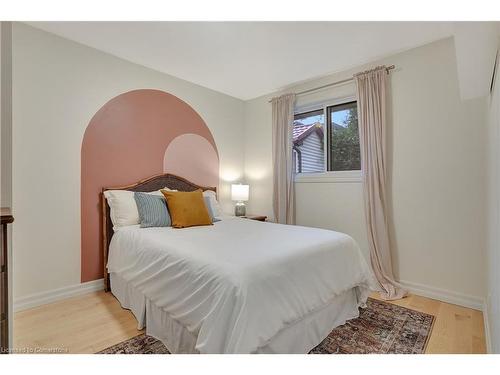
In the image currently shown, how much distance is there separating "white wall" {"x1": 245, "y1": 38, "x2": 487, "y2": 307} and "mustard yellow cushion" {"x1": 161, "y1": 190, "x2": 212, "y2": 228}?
1708 mm

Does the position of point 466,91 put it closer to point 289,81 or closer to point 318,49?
point 318,49

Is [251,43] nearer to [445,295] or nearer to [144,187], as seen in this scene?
[144,187]

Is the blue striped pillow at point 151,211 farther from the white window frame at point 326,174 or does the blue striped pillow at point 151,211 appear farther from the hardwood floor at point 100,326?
the white window frame at point 326,174

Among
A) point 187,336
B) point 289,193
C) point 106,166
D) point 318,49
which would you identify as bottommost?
point 187,336

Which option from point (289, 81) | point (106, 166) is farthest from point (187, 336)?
point (289, 81)

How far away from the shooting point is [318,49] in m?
2.55

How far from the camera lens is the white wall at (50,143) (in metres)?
2.15

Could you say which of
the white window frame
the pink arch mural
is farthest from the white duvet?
the white window frame

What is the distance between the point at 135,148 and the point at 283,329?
7.96 ft

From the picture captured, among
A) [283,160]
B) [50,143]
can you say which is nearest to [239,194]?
[283,160]

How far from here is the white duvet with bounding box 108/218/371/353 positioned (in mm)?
1222

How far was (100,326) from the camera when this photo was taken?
6.23ft

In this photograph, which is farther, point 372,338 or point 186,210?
point 186,210

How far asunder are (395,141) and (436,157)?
39cm
